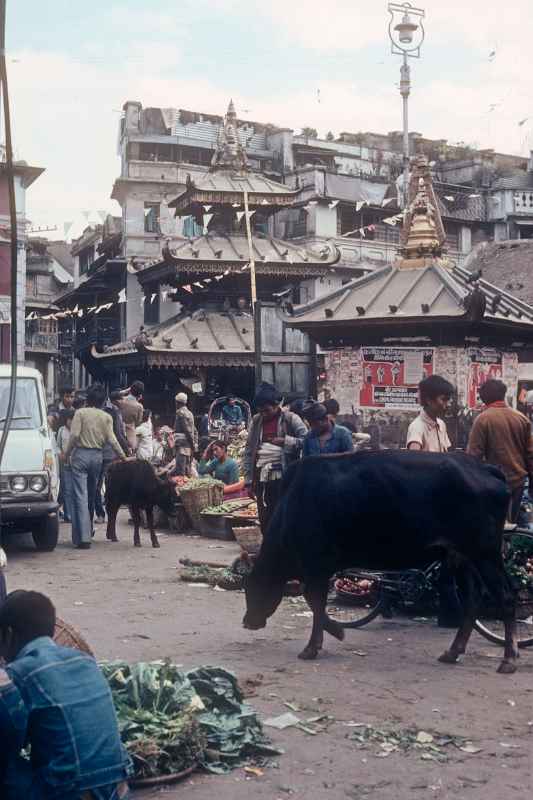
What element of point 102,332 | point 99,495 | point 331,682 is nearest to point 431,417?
point 331,682

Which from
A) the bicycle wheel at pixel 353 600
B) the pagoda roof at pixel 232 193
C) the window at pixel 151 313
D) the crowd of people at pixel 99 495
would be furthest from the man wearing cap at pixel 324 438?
the window at pixel 151 313

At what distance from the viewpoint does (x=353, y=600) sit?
376 inches

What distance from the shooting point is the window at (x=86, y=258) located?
182 ft

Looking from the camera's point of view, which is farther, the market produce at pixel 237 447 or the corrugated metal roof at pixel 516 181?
the corrugated metal roof at pixel 516 181

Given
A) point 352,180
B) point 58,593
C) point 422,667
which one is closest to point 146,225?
point 352,180

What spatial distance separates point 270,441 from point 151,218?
3789 centimetres

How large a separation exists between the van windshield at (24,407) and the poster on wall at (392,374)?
478 cm

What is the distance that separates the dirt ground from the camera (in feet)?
17.4

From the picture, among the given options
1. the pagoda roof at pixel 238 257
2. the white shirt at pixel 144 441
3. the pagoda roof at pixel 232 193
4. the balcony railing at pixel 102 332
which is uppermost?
the pagoda roof at pixel 232 193

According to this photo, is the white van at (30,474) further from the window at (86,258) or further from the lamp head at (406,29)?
the window at (86,258)

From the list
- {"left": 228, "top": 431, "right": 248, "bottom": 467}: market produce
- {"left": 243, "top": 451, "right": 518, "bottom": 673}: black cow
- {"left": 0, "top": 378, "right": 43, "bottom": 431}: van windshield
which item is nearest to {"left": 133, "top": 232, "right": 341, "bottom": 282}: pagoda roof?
{"left": 228, "top": 431, "right": 248, "bottom": 467}: market produce

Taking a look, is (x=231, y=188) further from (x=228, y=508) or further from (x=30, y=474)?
(x=30, y=474)

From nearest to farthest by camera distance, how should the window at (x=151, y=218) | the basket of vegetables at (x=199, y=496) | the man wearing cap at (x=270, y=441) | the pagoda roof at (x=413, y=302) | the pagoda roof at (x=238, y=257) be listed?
1. the man wearing cap at (x=270, y=441)
2. the pagoda roof at (x=413, y=302)
3. the basket of vegetables at (x=199, y=496)
4. the pagoda roof at (x=238, y=257)
5. the window at (x=151, y=218)

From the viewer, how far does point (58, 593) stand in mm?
10500
